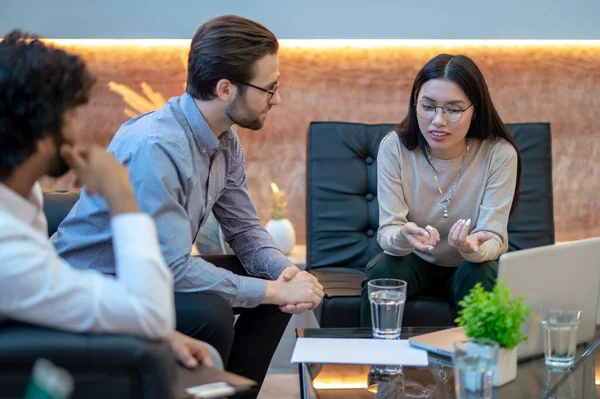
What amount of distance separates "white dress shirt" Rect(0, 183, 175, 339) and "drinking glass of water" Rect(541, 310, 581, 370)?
797mm

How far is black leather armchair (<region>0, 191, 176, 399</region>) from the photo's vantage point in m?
1.07

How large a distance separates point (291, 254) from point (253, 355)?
1157 millimetres

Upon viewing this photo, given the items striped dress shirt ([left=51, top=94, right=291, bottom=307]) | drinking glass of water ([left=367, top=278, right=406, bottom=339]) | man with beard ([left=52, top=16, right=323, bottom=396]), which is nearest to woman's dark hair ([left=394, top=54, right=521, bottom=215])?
man with beard ([left=52, top=16, right=323, bottom=396])

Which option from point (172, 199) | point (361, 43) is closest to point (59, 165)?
point (172, 199)

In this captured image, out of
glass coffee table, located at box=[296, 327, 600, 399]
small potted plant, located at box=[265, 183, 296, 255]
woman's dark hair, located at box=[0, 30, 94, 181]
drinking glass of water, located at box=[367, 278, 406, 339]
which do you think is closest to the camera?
woman's dark hair, located at box=[0, 30, 94, 181]

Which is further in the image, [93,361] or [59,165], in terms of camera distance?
[59,165]

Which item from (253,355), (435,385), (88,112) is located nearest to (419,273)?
(253,355)

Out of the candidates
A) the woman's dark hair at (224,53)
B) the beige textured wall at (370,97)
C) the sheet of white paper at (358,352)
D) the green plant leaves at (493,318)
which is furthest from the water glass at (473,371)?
the beige textured wall at (370,97)

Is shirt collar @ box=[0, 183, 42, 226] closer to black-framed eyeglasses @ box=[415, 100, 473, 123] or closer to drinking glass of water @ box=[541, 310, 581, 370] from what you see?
drinking glass of water @ box=[541, 310, 581, 370]

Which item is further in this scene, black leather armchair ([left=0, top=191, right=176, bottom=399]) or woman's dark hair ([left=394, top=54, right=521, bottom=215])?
woman's dark hair ([left=394, top=54, right=521, bottom=215])

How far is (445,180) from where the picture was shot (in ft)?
7.79

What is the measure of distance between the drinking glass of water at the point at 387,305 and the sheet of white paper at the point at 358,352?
4cm

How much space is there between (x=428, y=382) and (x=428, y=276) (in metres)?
0.86

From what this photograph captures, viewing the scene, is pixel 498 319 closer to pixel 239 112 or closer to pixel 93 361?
pixel 93 361
